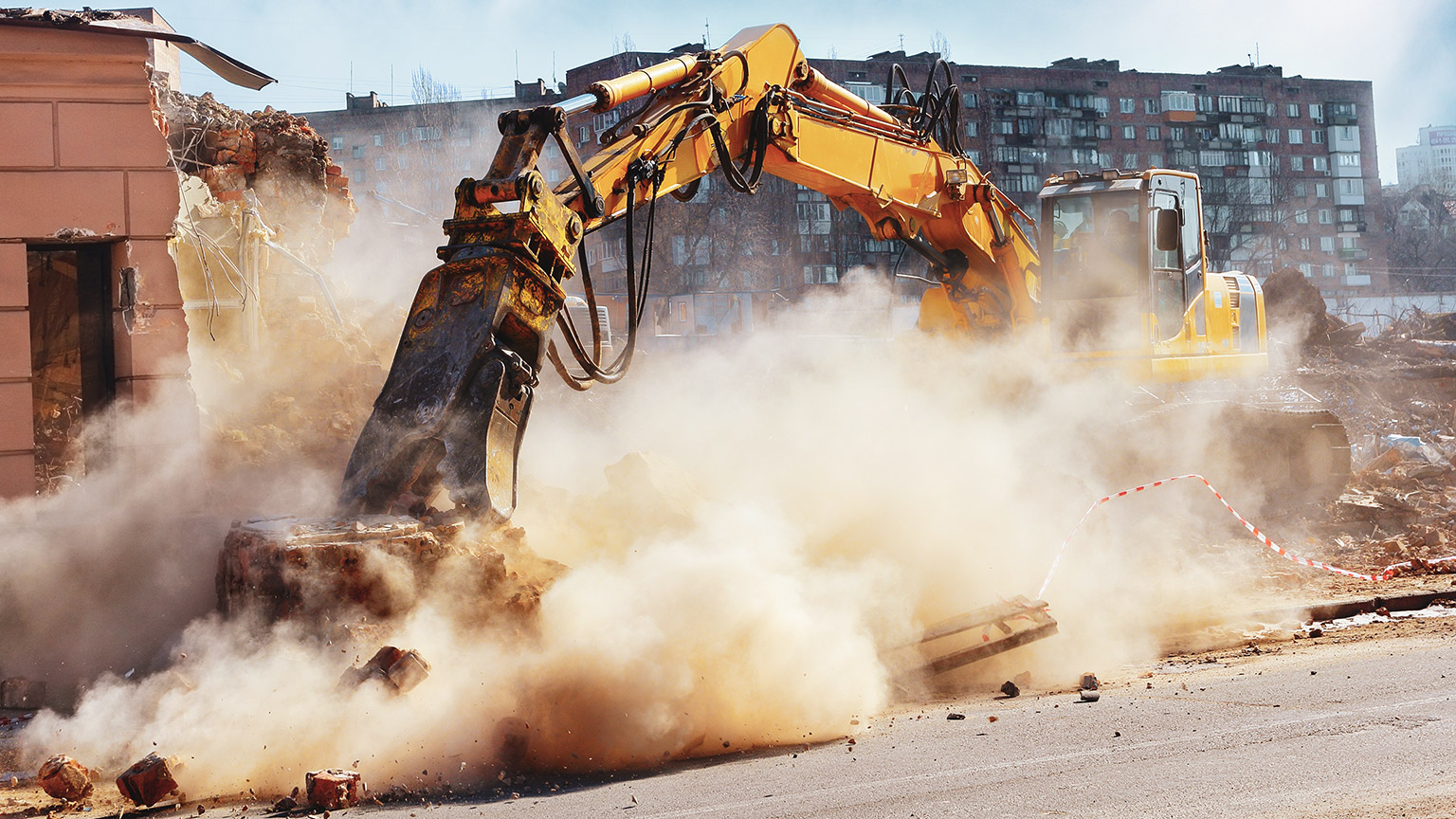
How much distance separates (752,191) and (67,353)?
18.7 ft

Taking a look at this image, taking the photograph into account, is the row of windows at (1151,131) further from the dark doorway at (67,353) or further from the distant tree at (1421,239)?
the dark doorway at (67,353)

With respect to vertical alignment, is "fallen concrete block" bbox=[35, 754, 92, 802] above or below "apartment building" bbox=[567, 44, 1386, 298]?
below

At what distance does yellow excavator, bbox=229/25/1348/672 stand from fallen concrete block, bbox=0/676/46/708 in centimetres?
222

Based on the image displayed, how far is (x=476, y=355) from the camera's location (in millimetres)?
6246

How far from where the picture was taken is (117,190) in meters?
9.25

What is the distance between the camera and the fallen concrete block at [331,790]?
4867 mm

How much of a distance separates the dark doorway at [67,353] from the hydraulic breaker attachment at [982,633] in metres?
6.77

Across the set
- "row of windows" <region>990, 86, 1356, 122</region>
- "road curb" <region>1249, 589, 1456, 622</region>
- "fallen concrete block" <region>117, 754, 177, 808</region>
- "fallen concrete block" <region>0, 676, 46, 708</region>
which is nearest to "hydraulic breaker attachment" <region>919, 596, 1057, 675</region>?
"road curb" <region>1249, 589, 1456, 622</region>

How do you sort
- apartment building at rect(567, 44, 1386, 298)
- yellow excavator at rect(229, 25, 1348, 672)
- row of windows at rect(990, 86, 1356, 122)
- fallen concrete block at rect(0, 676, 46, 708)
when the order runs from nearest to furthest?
yellow excavator at rect(229, 25, 1348, 672), fallen concrete block at rect(0, 676, 46, 708), apartment building at rect(567, 44, 1386, 298), row of windows at rect(990, 86, 1356, 122)

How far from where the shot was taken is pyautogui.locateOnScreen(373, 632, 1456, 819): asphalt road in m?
4.94

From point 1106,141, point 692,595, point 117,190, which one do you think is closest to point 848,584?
point 692,595

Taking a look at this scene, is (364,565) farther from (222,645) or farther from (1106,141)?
(1106,141)

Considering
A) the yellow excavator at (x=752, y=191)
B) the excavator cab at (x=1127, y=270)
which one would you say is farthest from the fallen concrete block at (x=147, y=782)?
the excavator cab at (x=1127, y=270)

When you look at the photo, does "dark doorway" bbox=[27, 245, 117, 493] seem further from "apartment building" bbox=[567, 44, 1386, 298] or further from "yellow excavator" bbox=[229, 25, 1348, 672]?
"apartment building" bbox=[567, 44, 1386, 298]
